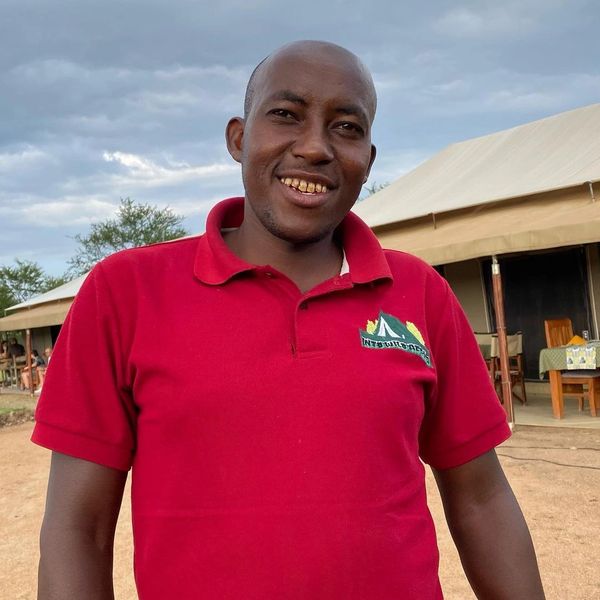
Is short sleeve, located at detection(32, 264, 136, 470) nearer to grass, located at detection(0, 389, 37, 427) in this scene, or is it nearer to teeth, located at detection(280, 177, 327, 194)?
teeth, located at detection(280, 177, 327, 194)

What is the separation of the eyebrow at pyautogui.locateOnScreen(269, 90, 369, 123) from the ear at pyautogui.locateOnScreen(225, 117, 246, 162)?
0.18 m

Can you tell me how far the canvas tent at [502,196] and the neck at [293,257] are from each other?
605 cm

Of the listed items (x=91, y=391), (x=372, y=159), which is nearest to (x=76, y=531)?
(x=91, y=391)

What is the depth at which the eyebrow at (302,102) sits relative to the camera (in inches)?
54.5

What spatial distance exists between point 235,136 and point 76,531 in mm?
874

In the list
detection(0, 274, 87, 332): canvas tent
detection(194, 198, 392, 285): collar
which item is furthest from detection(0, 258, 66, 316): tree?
detection(194, 198, 392, 285): collar

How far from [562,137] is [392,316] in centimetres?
1200

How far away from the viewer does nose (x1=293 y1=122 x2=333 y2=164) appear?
1.37 m

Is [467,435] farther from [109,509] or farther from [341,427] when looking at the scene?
[109,509]

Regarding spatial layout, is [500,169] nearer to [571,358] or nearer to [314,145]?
[571,358]

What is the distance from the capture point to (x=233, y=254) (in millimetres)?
1401

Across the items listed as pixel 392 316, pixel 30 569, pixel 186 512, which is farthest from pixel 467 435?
pixel 30 569

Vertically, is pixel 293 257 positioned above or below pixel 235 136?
below

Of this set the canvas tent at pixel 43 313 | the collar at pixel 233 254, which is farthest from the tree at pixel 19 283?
the collar at pixel 233 254
